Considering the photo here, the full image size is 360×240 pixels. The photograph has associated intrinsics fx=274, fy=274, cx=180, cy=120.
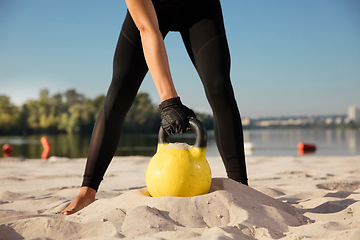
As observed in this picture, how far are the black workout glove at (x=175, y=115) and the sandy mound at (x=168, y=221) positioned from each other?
0.35 m

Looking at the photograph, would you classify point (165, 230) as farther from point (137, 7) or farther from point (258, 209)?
point (137, 7)

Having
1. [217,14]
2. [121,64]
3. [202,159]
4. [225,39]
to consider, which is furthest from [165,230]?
[217,14]

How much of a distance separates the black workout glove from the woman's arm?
0.06 meters

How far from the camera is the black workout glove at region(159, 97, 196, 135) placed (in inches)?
52.1

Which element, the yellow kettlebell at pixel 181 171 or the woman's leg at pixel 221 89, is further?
the woman's leg at pixel 221 89

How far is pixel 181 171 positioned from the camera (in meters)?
1.39

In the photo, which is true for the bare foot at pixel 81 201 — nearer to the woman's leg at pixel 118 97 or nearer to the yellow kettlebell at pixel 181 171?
the woman's leg at pixel 118 97

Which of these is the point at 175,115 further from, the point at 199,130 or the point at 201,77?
the point at 201,77

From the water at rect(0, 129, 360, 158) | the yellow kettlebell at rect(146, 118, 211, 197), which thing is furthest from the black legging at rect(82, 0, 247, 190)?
the water at rect(0, 129, 360, 158)

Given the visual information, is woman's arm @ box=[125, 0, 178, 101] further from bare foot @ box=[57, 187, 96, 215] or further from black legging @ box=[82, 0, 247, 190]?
bare foot @ box=[57, 187, 96, 215]

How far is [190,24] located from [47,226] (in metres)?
1.54

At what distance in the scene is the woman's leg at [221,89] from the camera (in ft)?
6.08

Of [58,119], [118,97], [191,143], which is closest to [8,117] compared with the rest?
[58,119]

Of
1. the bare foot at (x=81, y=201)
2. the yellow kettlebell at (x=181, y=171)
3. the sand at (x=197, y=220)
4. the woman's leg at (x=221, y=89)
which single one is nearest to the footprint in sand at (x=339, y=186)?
the sand at (x=197, y=220)
